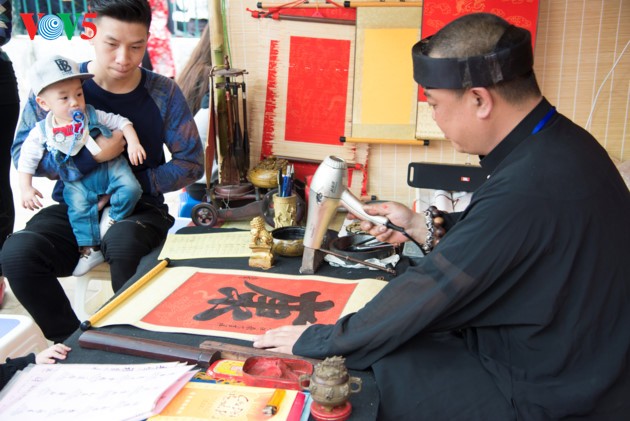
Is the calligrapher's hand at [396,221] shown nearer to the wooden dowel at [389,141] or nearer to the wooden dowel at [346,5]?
the wooden dowel at [389,141]

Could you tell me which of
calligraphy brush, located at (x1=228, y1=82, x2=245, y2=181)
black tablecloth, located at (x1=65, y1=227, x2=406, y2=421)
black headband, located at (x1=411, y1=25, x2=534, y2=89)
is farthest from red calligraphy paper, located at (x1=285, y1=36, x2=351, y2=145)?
black headband, located at (x1=411, y1=25, x2=534, y2=89)

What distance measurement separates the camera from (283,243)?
7.48 ft

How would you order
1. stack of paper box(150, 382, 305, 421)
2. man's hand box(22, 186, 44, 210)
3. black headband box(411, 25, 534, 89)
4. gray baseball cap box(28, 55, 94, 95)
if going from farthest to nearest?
man's hand box(22, 186, 44, 210), gray baseball cap box(28, 55, 94, 95), black headband box(411, 25, 534, 89), stack of paper box(150, 382, 305, 421)

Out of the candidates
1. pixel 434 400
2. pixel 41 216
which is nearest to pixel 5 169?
pixel 41 216

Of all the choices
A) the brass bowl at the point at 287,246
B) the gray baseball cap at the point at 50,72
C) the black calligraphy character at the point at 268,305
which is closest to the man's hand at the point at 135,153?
the gray baseball cap at the point at 50,72

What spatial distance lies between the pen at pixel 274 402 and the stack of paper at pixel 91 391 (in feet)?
0.73

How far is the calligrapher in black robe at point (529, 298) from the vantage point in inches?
52.7

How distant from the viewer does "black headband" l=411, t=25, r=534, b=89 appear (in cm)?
140

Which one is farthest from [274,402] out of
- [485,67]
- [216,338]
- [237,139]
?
[237,139]

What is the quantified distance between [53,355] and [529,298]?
1183mm

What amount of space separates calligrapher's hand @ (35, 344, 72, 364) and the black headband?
1.16 meters

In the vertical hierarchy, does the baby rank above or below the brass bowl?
above

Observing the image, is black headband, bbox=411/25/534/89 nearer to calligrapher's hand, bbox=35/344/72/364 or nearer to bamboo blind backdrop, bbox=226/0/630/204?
calligrapher's hand, bbox=35/344/72/364

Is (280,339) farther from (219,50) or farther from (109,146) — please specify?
(219,50)
